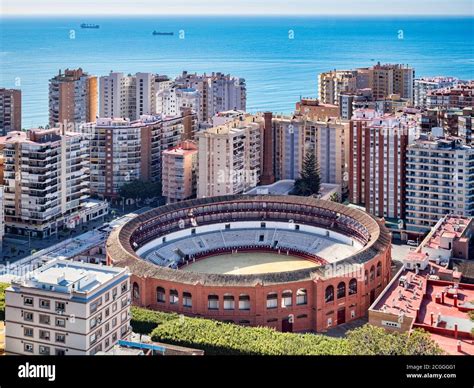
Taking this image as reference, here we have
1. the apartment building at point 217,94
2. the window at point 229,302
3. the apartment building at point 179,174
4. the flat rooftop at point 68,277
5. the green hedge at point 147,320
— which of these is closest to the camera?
the flat rooftop at point 68,277

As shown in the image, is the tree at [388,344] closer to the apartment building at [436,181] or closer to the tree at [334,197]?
the apartment building at [436,181]

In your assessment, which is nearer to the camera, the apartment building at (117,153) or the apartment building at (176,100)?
the apartment building at (117,153)

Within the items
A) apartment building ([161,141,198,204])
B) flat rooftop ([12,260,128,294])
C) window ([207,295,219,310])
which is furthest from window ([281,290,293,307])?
apartment building ([161,141,198,204])

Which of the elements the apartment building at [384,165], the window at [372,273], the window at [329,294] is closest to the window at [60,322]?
the window at [329,294]

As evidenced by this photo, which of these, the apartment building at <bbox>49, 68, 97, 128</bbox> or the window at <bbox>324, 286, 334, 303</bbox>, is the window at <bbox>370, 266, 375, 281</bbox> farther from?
the apartment building at <bbox>49, 68, 97, 128</bbox>
